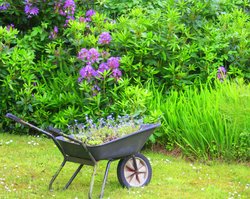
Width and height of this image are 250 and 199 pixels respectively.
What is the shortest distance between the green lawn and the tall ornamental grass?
0.58 feet

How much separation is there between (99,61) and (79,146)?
7.54ft

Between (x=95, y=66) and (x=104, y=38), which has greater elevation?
(x=104, y=38)

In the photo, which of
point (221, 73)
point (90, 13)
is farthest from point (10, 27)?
point (221, 73)

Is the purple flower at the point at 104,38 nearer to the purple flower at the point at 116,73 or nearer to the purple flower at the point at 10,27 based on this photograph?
the purple flower at the point at 116,73

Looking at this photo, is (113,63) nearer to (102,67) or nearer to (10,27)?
(102,67)

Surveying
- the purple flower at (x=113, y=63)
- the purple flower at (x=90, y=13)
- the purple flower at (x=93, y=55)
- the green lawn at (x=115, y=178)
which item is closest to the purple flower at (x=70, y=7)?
the purple flower at (x=90, y=13)

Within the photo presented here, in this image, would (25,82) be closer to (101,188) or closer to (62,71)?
(62,71)

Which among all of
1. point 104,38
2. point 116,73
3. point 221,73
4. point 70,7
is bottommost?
point 221,73

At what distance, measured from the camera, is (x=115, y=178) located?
229 inches

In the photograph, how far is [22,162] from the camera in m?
6.29

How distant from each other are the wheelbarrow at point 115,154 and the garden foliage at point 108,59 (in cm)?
134

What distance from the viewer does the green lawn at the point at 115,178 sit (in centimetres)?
532

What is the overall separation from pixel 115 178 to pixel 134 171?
0.45 m

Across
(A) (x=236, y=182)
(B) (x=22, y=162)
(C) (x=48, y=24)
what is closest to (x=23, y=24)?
(C) (x=48, y=24)
